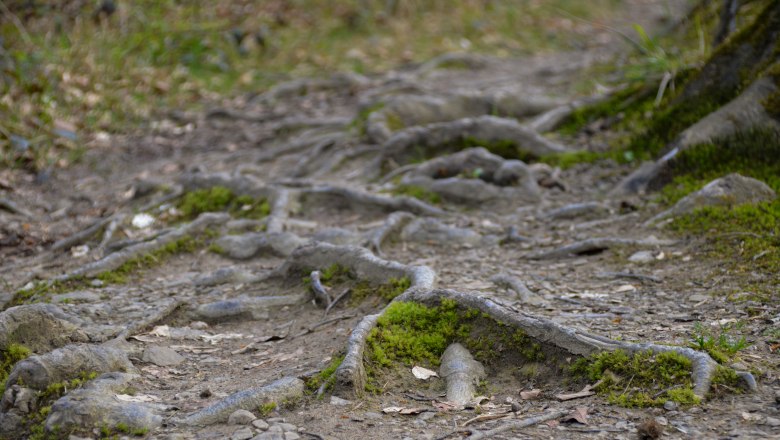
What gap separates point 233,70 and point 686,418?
37.2 ft

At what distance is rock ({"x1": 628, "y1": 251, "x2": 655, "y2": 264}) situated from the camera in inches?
201

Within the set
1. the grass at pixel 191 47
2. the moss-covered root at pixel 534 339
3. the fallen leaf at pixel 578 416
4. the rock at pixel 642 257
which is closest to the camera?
the fallen leaf at pixel 578 416

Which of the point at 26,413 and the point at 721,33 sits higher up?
the point at 721,33

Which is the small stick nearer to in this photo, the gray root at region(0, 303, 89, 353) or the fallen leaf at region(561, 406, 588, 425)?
the gray root at region(0, 303, 89, 353)

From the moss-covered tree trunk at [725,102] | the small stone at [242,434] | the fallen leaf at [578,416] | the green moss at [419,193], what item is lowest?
the green moss at [419,193]

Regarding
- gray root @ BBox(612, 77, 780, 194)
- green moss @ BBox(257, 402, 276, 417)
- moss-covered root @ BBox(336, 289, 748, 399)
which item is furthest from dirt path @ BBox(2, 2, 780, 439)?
gray root @ BBox(612, 77, 780, 194)

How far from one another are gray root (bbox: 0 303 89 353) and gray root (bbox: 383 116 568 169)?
4.50 metres

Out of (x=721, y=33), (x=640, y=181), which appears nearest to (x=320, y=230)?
(x=640, y=181)

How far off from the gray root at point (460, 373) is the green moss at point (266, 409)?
2.74ft

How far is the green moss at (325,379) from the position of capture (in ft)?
11.4

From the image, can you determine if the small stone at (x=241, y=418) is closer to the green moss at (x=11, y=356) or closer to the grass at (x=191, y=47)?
the green moss at (x=11, y=356)

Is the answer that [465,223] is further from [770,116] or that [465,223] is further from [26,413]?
[26,413]

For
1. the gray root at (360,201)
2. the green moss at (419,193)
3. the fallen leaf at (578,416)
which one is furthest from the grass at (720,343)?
the green moss at (419,193)

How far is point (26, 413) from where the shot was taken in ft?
10.8
